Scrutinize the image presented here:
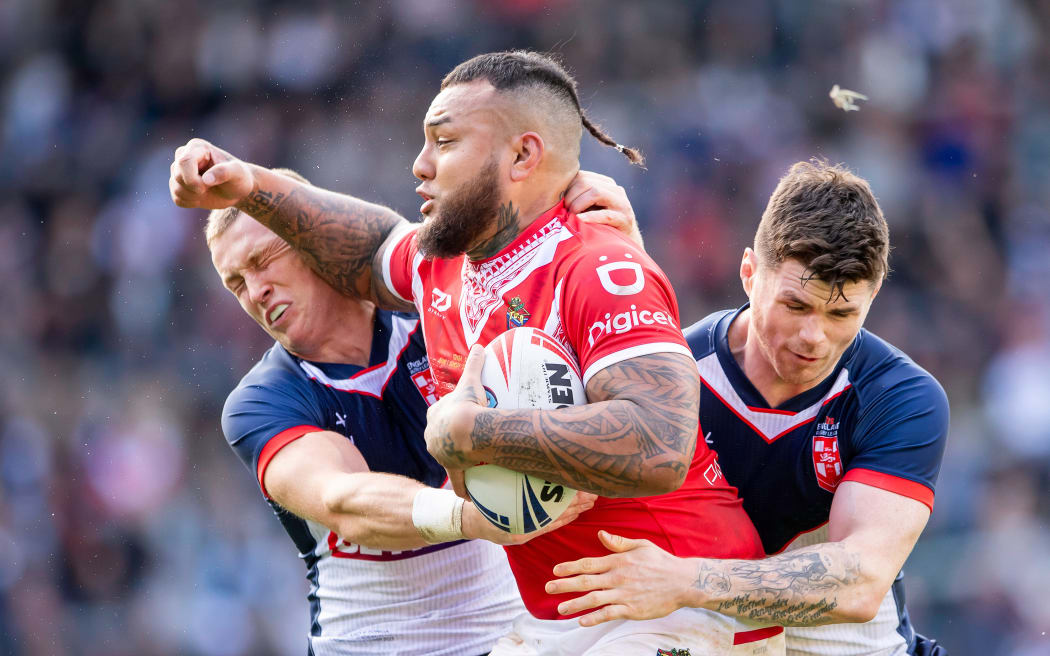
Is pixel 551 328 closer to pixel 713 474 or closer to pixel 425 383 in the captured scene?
pixel 713 474

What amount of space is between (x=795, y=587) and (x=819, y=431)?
2.47ft

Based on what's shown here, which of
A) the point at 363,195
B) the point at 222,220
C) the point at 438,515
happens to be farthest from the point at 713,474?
the point at 363,195

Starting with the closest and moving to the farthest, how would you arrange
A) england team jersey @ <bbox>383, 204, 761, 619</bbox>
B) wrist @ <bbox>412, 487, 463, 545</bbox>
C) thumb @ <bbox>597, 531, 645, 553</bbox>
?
1. england team jersey @ <bbox>383, 204, 761, 619</bbox>
2. thumb @ <bbox>597, 531, 645, 553</bbox>
3. wrist @ <bbox>412, 487, 463, 545</bbox>

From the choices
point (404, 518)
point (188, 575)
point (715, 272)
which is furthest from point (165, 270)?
point (404, 518)

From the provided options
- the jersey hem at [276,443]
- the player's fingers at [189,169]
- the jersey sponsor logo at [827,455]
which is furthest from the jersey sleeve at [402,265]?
the jersey sponsor logo at [827,455]

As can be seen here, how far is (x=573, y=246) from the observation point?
4199 mm

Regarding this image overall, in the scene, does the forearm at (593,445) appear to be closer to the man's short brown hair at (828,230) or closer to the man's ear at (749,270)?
the man's short brown hair at (828,230)

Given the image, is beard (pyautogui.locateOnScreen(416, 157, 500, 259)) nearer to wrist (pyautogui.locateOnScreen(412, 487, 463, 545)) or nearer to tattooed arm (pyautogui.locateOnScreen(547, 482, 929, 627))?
wrist (pyautogui.locateOnScreen(412, 487, 463, 545))

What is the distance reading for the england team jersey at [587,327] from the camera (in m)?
3.88

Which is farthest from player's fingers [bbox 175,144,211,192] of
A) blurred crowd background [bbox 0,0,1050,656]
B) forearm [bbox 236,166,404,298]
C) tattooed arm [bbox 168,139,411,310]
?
blurred crowd background [bbox 0,0,1050,656]

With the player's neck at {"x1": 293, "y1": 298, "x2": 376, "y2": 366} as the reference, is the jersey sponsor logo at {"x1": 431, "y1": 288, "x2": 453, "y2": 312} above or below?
above

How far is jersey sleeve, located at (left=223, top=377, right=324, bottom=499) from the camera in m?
5.19

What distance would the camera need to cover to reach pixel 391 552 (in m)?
5.53

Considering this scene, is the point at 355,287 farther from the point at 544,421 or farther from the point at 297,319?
the point at 544,421
